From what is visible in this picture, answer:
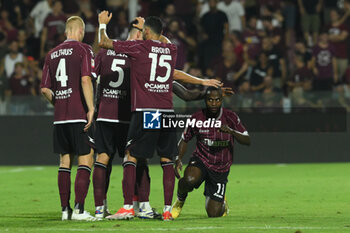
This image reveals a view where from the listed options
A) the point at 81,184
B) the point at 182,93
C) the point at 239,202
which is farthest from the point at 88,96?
the point at 239,202

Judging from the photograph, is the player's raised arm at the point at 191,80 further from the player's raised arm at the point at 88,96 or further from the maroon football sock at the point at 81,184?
the maroon football sock at the point at 81,184

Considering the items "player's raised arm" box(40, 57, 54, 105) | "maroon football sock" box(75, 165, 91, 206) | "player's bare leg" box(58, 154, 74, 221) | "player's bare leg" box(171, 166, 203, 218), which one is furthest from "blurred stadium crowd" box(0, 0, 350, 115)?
"maroon football sock" box(75, 165, 91, 206)

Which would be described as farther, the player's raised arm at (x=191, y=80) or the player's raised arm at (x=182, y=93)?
the player's raised arm at (x=182, y=93)

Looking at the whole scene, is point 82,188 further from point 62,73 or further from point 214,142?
point 214,142

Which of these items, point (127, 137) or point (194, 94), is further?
point (194, 94)

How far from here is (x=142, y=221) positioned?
9469 mm

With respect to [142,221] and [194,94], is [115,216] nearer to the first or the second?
[142,221]

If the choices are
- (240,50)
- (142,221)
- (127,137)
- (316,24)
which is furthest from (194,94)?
(316,24)

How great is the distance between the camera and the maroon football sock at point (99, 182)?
32.0 feet

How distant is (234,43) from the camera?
20.1 m

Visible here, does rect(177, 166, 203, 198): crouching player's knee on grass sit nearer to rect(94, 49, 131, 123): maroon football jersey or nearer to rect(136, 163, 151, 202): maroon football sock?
rect(136, 163, 151, 202): maroon football sock

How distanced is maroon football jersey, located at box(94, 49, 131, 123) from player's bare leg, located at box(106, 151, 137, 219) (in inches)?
20.4

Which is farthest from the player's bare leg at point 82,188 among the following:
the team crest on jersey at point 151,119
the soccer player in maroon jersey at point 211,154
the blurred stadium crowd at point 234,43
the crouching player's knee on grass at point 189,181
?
the blurred stadium crowd at point 234,43

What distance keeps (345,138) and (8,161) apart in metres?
7.45
